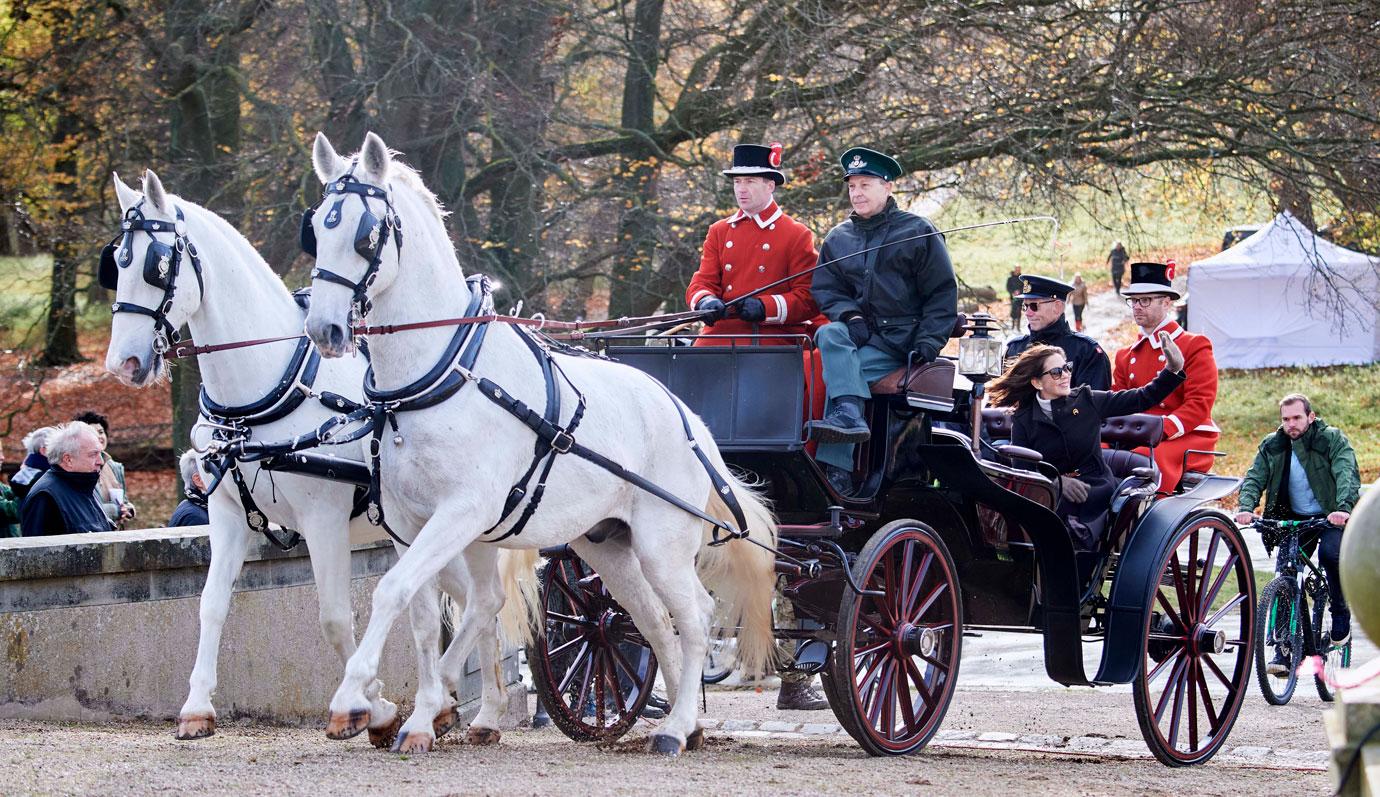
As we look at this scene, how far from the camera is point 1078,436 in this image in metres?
7.69

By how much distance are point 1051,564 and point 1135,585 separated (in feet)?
1.16

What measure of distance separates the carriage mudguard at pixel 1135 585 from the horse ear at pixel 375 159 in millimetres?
3480

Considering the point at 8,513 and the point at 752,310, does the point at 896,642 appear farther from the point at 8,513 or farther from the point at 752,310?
the point at 8,513

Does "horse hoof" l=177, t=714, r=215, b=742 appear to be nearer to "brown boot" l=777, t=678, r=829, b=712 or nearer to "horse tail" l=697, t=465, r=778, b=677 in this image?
"horse tail" l=697, t=465, r=778, b=677

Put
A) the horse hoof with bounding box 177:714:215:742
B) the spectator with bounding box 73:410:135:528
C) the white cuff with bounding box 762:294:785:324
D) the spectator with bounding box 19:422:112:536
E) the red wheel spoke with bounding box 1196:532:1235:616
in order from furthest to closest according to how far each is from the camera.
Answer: the spectator with bounding box 73:410:135:528 → the spectator with bounding box 19:422:112:536 → the red wheel spoke with bounding box 1196:532:1235:616 → the white cuff with bounding box 762:294:785:324 → the horse hoof with bounding box 177:714:215:742

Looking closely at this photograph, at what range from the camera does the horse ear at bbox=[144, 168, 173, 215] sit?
6.42 meters

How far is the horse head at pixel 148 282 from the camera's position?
249 inches

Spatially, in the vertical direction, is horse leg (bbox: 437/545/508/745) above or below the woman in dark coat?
below

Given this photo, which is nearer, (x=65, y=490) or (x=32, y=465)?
(x=65, y=490)

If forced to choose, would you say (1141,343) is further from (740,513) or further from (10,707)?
(10,707)

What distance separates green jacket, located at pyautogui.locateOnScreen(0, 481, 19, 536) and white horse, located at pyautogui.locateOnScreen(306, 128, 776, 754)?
3326mm

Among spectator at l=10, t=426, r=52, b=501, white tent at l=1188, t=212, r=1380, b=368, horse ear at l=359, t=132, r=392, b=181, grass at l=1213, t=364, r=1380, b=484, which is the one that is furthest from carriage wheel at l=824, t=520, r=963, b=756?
white tent at l=1188, t=212, r=1380, b=368

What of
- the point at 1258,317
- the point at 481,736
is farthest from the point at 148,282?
the point at 1258,317

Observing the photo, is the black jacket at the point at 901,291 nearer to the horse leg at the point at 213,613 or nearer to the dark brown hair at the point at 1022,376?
the dark brown hair at the point at 1022,376
